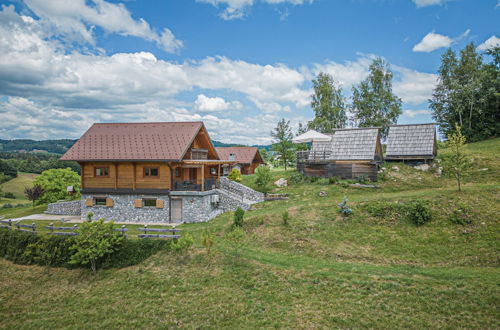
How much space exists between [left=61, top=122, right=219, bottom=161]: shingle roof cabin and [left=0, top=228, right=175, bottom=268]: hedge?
6.48m

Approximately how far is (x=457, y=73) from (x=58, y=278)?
46.4 m

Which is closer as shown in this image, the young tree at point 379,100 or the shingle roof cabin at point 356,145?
the shingle roof cabin at point 356,145

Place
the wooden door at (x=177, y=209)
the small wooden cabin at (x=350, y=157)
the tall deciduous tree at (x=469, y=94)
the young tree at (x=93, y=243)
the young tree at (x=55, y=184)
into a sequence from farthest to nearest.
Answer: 1. the tall deciduous tree at (x=469, y=94)
2. the young tree at (x=55, y=184)
3. the small wooden cabin at (x=350, y=157)
4. the wooden door at (x=177, y=209)
5. the young tree at (x=93, y=243)

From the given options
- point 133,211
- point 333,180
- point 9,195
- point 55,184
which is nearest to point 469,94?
point 333,180

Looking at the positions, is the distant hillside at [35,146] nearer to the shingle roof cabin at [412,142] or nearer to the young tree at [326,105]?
the young tree at [326,105]

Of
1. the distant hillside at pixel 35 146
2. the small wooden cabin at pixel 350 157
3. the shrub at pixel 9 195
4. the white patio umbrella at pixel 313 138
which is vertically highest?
the distant hillside at pixel 35 146

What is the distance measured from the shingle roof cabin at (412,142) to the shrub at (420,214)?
478 inches

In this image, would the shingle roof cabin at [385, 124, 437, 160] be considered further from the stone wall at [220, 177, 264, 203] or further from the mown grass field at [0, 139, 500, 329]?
the stone wall at [220, 177, 264, 203]

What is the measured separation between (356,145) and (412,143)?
533 cm

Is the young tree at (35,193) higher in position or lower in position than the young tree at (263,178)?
lower

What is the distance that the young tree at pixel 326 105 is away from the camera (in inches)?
1658

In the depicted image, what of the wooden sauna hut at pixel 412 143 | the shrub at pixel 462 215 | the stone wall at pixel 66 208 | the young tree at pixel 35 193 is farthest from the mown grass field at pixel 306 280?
the young tree at pixel 35 193

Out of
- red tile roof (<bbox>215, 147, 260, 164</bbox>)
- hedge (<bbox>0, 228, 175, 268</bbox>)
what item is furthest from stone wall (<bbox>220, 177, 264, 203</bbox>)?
red tile roof (<bbox>215, 147, 260, 164</bbox>)

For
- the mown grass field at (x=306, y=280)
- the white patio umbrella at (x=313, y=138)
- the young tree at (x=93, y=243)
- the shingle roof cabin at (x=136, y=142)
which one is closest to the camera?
the mown grass field at (x=306, y=280)
